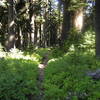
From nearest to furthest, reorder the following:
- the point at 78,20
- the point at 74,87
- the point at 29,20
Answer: the point at 74,87 → the point at 78,20 → the point at 29,20

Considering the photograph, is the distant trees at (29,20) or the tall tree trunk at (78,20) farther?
the tall tree trunk at (78,20)

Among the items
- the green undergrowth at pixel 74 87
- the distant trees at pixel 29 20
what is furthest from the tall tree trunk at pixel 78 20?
the green undergrowth at pixel 74 87

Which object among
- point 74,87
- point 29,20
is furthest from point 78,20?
point 74,87

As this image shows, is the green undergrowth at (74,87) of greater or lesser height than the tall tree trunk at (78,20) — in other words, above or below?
below

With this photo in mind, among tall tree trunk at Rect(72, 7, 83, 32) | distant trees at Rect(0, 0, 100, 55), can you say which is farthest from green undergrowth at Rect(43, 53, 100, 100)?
tall tree trunk at Rect(72, 7, 83, 32)

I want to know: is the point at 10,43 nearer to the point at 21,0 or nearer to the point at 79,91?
the point at 21,0

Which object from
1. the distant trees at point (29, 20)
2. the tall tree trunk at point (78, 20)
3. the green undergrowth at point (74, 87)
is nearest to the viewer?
the green undergrowth at point (74, 87)

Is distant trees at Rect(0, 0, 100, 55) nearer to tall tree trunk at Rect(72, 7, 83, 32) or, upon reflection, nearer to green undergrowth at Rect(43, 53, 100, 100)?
tall tree trunk at Rect(72, 7, 83, 32)

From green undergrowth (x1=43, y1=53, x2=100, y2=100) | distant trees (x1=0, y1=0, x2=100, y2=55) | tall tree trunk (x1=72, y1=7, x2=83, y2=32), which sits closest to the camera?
green undergrowth (x1=43, y1=53, x2=100, y2=100)

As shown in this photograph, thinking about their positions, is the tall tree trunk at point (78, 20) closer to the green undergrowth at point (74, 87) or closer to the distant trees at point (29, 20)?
the distant trees at point (29, 20)

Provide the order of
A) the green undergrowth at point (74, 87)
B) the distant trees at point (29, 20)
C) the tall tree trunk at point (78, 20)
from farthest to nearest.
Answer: the tall tree trunk at point (78, 20)
the distant trees at point (29, 20)
the green undergrowth at point (74, 87)

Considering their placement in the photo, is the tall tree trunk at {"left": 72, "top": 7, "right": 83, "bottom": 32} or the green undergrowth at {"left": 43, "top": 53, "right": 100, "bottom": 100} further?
the tall tree trunk at {"left": 72, "top": 7, "right": 83, "bottom": 32}

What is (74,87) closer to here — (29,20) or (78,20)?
(78,20)

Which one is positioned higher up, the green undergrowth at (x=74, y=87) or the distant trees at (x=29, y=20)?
the distant trees at (x=29, y=20)
